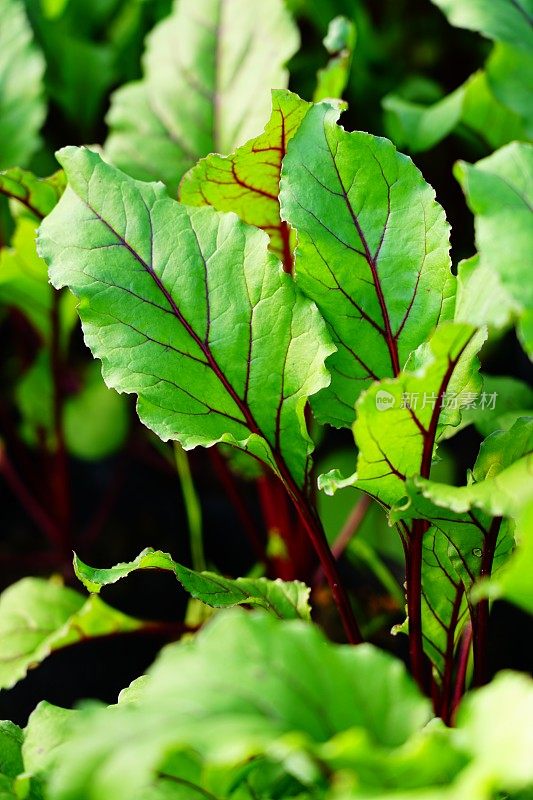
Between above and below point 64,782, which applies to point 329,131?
above

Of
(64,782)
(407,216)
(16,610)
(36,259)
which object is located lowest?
(16,610)

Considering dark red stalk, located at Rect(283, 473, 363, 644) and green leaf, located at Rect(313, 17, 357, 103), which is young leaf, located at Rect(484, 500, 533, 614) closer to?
dark red stalk, located at Rect(283, 473, 363, 644)

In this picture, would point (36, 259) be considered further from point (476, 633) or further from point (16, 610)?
point (476, 633)

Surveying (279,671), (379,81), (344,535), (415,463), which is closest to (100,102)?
(379,81)

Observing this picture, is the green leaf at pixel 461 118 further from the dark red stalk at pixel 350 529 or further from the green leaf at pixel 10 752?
the green leaf at pixel 10 752

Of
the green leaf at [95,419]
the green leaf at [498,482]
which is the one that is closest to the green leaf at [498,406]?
the green leaf at [498,482]

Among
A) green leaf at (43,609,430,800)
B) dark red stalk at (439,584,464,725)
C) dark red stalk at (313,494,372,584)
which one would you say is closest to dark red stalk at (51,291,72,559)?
dark red stalk at (313,494,372,584)

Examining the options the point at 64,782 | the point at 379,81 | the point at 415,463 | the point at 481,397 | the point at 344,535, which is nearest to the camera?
the point at 64,782
